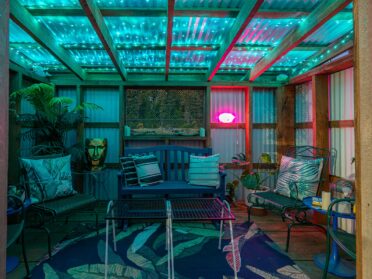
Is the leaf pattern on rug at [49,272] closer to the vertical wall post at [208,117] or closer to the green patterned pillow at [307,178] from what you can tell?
the green patterned pillow at [307,178]

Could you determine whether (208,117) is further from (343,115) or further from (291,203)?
(291,203)

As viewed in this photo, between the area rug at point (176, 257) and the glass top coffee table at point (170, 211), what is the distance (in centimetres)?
18

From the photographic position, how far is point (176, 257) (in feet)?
8.53

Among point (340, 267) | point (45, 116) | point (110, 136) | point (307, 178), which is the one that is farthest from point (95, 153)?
point (340, 267)

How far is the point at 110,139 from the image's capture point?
5.12 metres

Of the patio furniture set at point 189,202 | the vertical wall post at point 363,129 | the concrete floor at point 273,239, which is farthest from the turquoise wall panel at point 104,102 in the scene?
the vertical wall post at point 363,129

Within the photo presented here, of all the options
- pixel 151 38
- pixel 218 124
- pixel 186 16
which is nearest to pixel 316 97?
pixel 218 124

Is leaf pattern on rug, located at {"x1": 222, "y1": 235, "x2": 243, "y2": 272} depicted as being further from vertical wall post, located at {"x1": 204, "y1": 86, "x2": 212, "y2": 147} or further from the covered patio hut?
vertical wall post, located at {"x1": 204, "y1": 86, "x2": 212, "y2": 147}

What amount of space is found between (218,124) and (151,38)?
7.54 ft

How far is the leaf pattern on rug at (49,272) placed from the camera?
2234mm

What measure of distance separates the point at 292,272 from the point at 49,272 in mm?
2208

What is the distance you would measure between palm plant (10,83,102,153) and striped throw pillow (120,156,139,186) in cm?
123

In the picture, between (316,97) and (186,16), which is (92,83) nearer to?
(186,16)

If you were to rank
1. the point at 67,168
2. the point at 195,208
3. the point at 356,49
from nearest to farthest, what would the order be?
1. the point at 356,49
2. the point at 195,208
3. the point at 67,168
